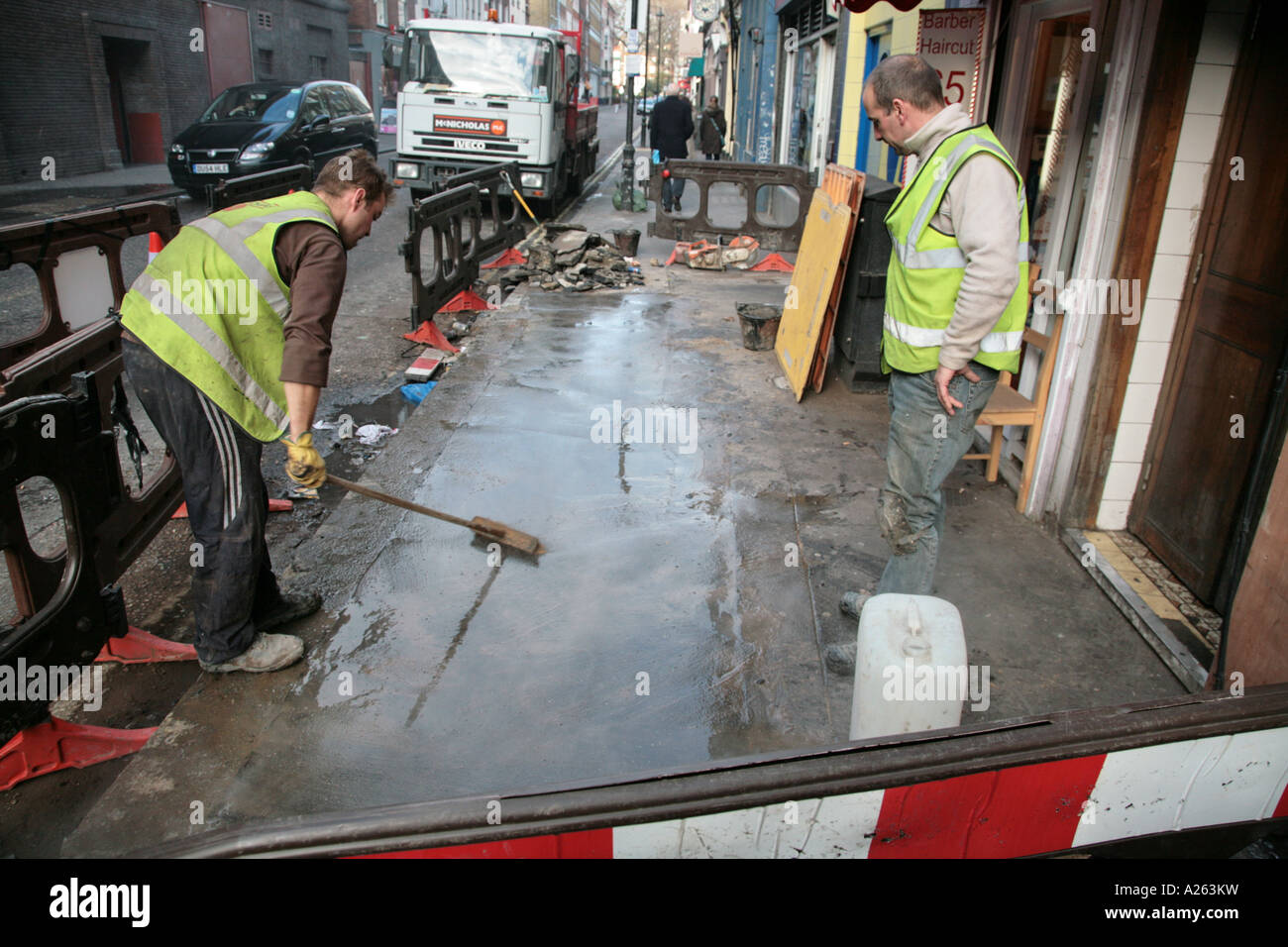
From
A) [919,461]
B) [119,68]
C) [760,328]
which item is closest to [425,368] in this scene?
[760,328]

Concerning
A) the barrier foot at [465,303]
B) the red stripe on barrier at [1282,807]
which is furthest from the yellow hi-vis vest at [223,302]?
the barrier foot at [465,303]

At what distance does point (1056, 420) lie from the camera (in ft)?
14.2

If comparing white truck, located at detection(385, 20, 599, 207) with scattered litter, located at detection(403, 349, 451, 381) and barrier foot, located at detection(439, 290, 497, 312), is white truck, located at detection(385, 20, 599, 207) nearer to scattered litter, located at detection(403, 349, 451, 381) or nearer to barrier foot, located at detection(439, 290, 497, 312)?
barrier foot, located at detection(439, 290, 497, 312)

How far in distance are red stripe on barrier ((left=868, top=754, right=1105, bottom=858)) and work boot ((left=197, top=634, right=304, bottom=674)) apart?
2.35 metres

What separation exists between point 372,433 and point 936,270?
4285mm

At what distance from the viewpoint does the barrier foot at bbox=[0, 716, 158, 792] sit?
2.96 meters

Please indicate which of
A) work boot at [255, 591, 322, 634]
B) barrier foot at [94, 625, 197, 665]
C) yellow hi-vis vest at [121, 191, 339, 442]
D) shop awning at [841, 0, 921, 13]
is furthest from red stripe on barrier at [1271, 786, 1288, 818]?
shop awning at [841, 0, 921, 13]

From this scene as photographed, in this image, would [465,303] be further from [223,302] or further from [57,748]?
[57,748]

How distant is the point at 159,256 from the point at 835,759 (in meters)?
2.68

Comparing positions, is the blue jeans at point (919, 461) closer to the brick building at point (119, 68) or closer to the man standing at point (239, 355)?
the man standing at point (239, 355)

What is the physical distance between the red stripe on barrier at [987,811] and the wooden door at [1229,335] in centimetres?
225

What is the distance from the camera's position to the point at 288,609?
362cm
